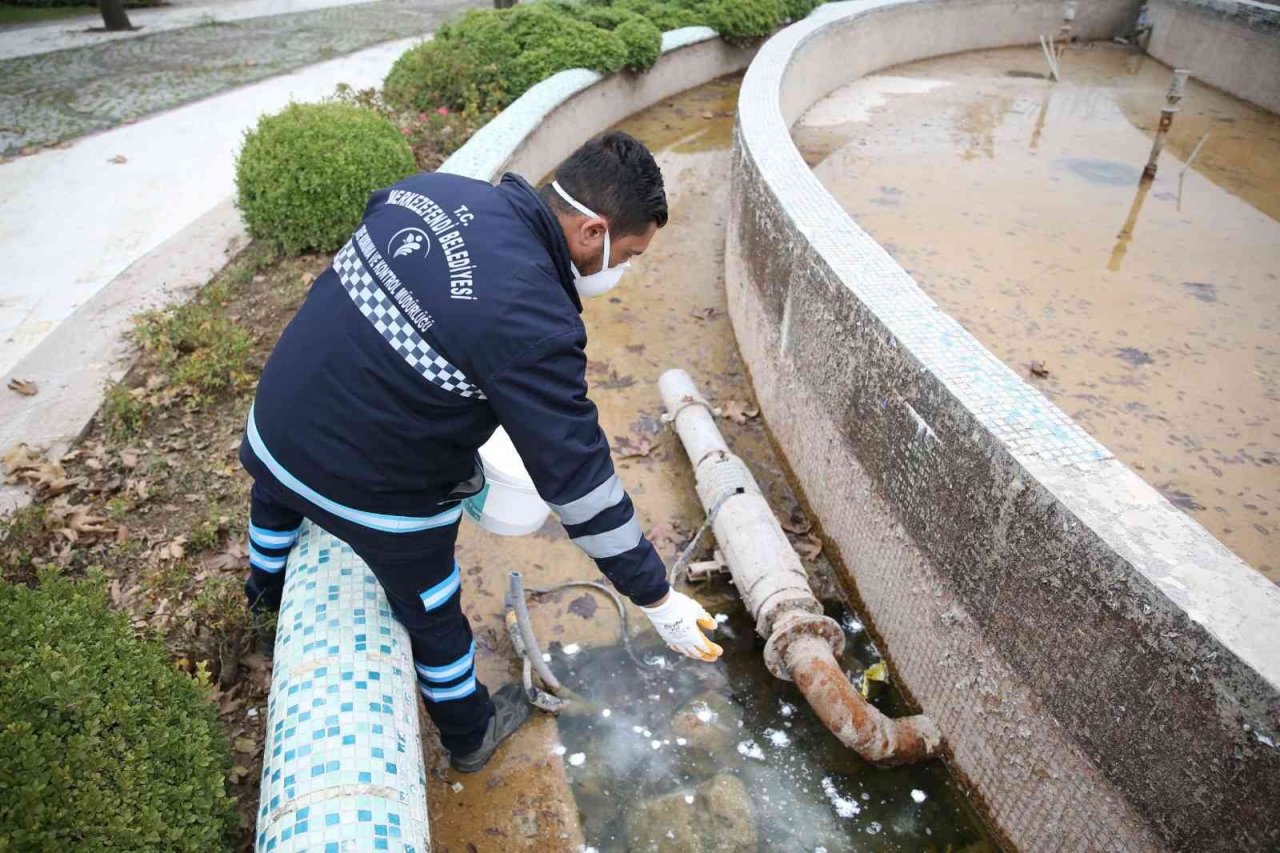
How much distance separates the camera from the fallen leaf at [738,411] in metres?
5.77

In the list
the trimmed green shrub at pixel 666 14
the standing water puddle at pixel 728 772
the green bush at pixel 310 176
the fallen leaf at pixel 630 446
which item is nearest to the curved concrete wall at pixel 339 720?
the standing water puddle at pixel 728 772

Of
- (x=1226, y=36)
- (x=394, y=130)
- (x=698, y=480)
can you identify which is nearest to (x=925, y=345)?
(x=698, y=480)

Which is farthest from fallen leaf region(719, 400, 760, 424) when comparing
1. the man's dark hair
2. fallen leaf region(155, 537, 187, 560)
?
fallen leaf region(155, 537, 187, 560)

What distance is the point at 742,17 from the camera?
41.7 feet

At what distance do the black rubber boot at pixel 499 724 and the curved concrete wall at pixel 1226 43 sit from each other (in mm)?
12783

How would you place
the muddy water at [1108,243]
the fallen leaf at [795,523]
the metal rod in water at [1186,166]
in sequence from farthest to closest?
the metal rod in water at [1186,166] < the muddy water at [1108,243] < the fallen leaf at [795,523]

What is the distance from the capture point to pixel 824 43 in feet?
35.4

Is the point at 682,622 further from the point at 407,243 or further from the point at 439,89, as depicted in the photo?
the point at 439,89

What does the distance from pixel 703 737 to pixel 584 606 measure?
0.97m

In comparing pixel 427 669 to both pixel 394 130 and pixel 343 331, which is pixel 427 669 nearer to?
pixel 343 331

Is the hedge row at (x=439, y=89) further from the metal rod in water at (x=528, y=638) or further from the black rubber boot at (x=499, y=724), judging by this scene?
the black rubber boot at (x=499, y=724)

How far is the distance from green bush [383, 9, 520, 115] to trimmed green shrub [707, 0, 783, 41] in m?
4.10

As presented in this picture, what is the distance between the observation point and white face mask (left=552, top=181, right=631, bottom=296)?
2539 millimetres

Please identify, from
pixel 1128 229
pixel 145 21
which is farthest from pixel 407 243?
pixel 145 21
